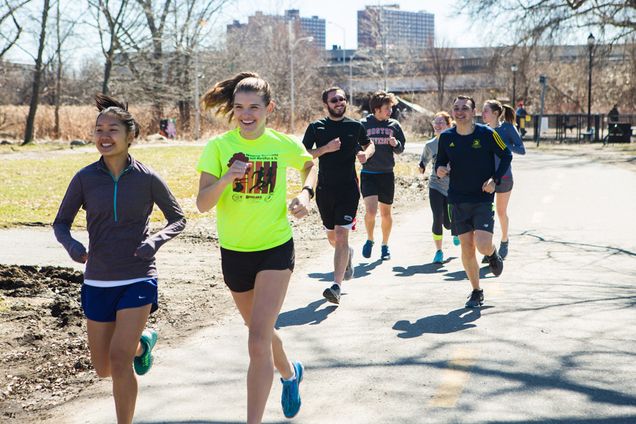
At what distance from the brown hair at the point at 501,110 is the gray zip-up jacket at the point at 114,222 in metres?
6.63

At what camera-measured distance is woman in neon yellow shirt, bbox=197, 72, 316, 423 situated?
465cm

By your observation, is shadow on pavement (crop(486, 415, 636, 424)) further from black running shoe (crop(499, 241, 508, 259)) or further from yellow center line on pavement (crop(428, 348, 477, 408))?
black running shoe (crop(499, 241, 508, 259))

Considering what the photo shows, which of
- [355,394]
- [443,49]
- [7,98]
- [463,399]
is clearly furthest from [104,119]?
[443,49]

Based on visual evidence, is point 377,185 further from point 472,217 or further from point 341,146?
point 472,217

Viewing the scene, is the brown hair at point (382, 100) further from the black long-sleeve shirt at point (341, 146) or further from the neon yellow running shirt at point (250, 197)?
the neon yellow running shirt at point (250, 197)

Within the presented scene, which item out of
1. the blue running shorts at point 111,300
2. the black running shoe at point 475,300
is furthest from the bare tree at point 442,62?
the blue running shorts at point 111,300

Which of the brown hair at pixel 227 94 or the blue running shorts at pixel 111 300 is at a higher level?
the brown hair at pixel 227 94

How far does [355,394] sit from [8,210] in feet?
38.5

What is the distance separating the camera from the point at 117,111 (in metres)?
4.80

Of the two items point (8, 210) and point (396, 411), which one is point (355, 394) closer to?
point (396, 411)

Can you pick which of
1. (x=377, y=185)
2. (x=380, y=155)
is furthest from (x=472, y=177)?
(x=377, y=185)

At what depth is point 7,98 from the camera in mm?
58781

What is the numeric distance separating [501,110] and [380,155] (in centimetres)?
165

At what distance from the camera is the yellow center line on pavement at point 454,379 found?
5297 millimetres
